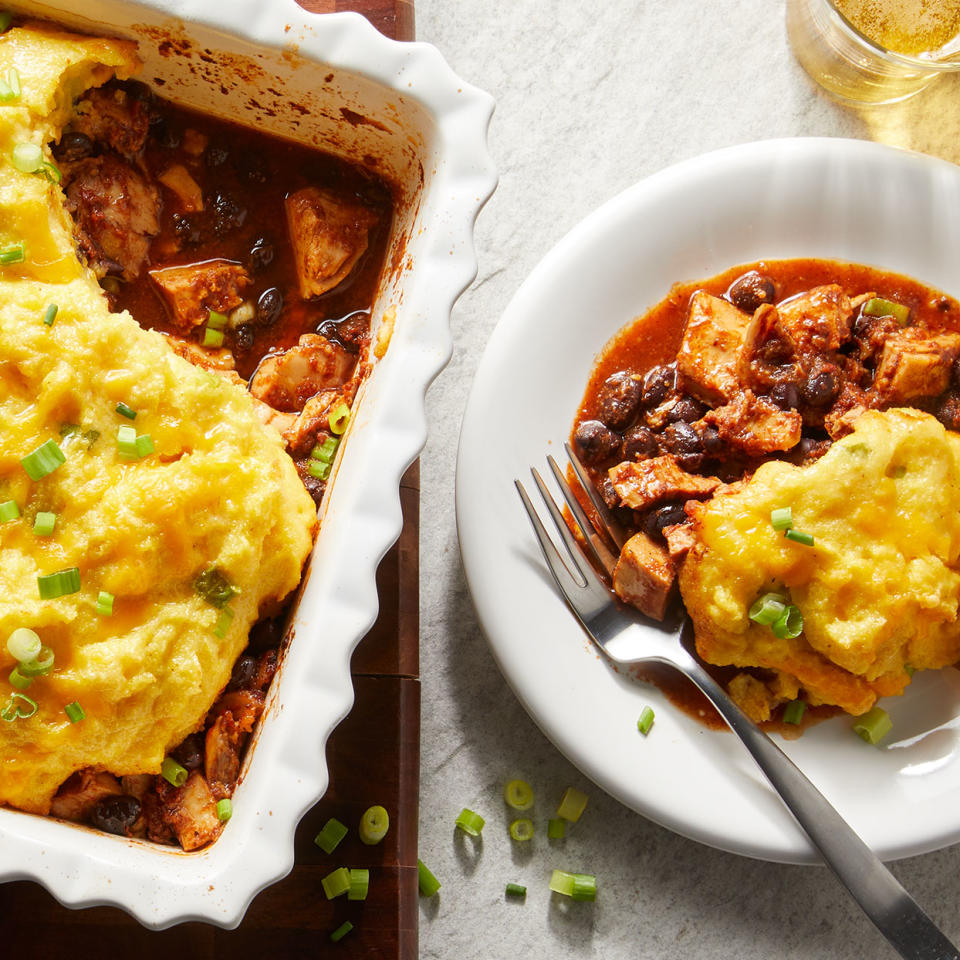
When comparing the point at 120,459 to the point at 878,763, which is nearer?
the point at 120,459

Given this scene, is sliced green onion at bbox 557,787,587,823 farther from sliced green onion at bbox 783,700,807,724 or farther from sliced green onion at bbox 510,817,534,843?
sliced green onion at bbox 783,700,807,724

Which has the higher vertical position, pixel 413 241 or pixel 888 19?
pixel 888 19

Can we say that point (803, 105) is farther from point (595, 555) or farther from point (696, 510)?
point (595, 555)

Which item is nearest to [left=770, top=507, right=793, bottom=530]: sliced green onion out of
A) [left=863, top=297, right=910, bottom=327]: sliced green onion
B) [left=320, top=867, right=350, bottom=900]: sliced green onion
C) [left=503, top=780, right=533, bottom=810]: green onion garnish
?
[left=863, top=297, right=910, bottom=327]: sliced green onion

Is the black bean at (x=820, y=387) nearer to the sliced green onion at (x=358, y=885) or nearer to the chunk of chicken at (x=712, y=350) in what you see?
the chunk of chicken at (x=712, y=350)

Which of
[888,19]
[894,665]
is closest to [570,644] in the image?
[894,665]
